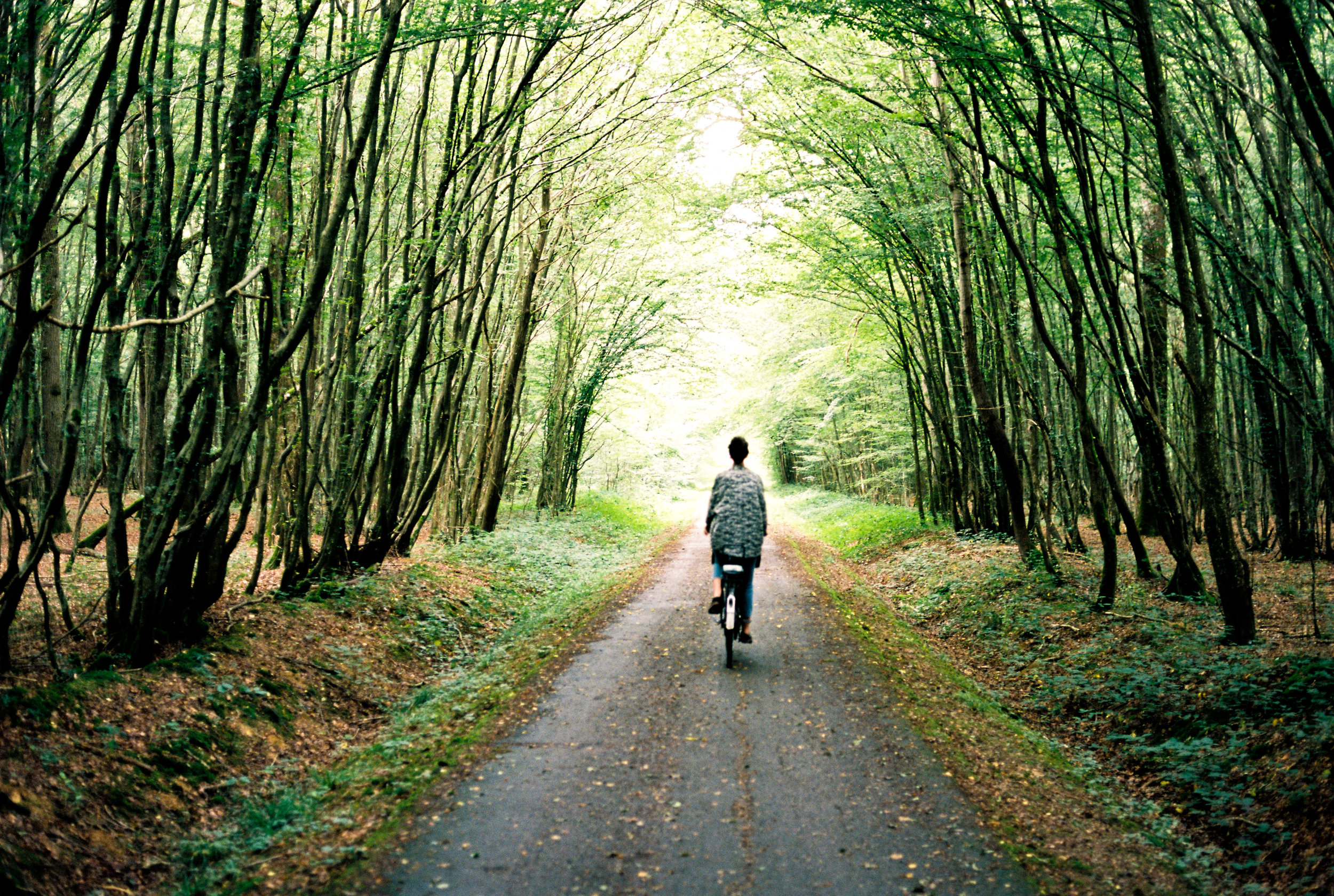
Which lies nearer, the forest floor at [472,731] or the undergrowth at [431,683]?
the forest floor at [472,731]

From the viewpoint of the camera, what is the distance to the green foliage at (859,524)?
15914mm

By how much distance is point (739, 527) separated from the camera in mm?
6738

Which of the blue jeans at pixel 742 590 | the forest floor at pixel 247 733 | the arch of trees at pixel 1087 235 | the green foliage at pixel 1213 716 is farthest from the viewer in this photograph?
the blue jeans at pixel 742 590

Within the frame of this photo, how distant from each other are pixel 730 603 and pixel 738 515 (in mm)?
747

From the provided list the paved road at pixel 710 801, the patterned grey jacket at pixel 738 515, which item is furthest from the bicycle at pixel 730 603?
the paved road at pixel 710 801

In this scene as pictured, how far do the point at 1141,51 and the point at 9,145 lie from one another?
7276mm

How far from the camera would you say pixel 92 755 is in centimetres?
379

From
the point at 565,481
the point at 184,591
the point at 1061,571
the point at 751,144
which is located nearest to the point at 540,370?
the point at 565,481

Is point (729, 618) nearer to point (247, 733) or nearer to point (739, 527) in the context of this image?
point (739, 527)

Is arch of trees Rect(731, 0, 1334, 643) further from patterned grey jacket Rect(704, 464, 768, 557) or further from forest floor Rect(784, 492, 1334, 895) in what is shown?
patterned grey jacket Rect(704, 464, 768, 557)

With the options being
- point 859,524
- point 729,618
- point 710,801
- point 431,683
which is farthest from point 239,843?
point 859,524

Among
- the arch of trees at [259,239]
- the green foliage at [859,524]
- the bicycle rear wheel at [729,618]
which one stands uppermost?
the arch of trees at [259,239]

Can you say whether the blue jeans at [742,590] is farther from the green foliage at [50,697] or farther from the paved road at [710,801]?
the green foliage at [50,697]

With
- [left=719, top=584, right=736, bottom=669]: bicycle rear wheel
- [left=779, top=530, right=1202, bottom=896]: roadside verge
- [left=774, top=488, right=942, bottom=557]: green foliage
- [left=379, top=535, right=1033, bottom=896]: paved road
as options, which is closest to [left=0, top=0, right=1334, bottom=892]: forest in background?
[left=774, top=488, right=942, bottom=557]: green foliage
